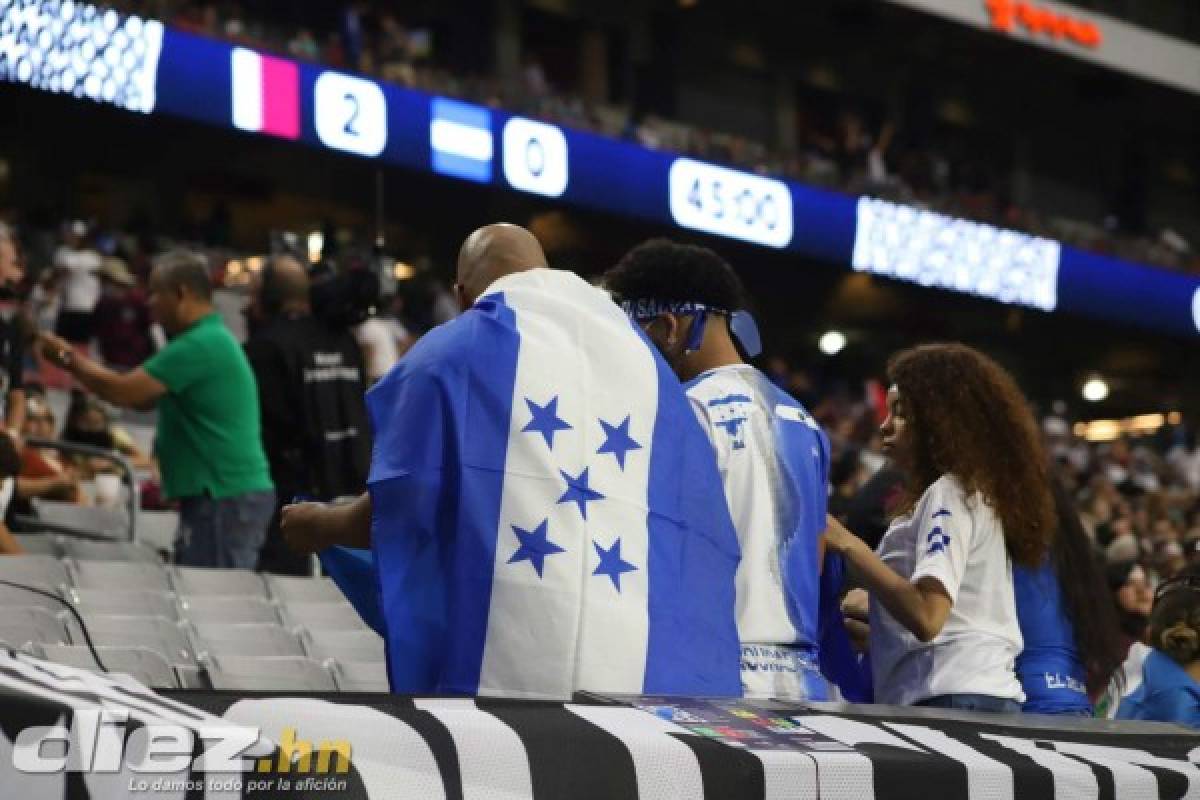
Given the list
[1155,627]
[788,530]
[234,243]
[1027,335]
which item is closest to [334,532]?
[788,530]

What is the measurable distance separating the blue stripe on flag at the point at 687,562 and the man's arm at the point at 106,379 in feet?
8.94

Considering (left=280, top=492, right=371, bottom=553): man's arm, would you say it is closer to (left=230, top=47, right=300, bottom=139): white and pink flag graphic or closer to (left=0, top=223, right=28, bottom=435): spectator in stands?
(left=0, top=223, right=28, bottom=435): spectator in stands

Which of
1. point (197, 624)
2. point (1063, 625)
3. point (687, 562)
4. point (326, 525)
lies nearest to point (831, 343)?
point (197, 624)

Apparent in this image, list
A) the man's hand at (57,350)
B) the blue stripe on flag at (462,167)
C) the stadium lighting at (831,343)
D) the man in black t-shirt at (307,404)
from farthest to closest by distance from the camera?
1. the stadium lighting at (831,343)
2. the blue stripe on flag at (462,167)
3. the man in black t-shirt at (307,404)
4. the man's hand at (57,350)

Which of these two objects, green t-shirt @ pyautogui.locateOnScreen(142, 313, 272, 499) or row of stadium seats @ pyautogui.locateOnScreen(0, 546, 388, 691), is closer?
row of stadium seats @ pyautogui.locateOnScreen(0, 546, 388, 691)

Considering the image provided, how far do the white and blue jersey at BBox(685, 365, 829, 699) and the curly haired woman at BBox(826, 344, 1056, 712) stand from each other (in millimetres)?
143

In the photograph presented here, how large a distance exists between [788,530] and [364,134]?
12.9m

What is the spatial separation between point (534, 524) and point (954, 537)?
40.4 inches

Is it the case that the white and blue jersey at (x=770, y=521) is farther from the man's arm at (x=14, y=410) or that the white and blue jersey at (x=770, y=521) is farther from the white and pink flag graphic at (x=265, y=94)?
the white and pink flag graphic at (x=265, y=94)

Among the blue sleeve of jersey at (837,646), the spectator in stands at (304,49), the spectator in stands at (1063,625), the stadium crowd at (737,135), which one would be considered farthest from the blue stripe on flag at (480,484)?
the spectator in stands at (304,49)

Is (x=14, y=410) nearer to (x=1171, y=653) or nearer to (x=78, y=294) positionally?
(x=1171, y=653)

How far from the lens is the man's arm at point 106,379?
17.1 feet

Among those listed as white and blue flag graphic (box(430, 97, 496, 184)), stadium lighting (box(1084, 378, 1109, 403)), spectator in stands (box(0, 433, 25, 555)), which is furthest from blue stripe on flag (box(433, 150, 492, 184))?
stadium lighting (box(1084, 378, 1109, 403))

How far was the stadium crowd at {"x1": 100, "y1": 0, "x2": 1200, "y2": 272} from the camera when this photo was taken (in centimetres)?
1650
